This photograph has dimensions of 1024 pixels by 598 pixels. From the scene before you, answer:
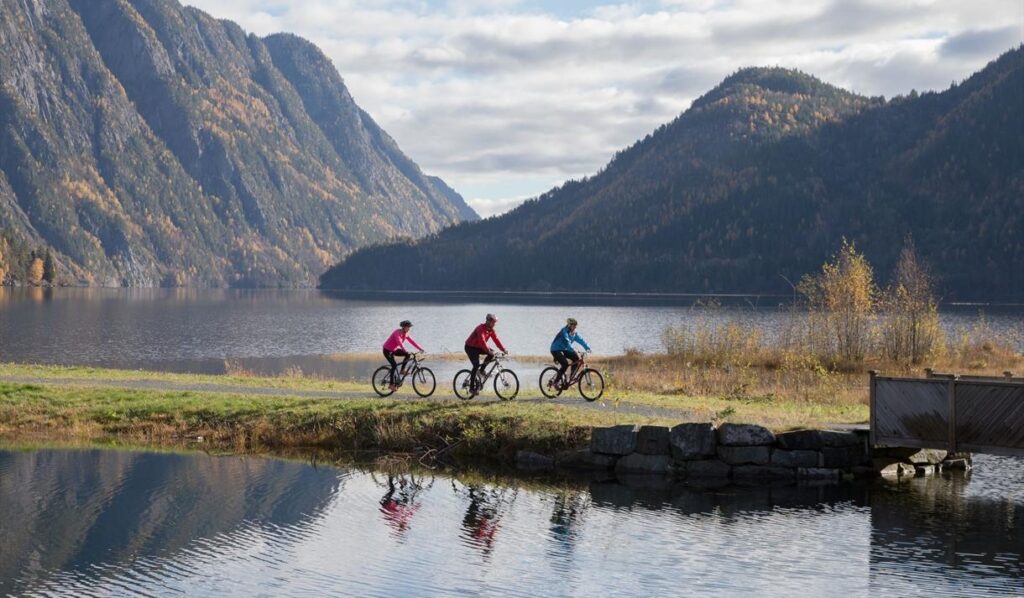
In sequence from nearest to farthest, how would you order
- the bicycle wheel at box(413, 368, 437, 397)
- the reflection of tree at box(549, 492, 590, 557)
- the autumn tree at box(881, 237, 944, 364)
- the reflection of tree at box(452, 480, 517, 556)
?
the reflection of tree at box(549, 492, 590, 557) < the reflection of tree at box(452, 480, 517, 556) < the bicycle wheel at box(413, 368, 437, 397) < the autumn tree at box(881, 237, 944, 364)

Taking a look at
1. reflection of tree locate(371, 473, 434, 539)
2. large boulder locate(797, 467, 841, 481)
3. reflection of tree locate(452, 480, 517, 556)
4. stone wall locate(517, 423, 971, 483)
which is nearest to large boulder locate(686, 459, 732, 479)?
stone wall locate(517, 423, 971, 483)

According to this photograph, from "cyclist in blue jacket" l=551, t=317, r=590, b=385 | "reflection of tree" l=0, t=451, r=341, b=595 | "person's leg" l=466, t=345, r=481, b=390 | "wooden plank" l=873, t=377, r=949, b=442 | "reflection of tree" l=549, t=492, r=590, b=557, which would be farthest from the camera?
"cyclist in blue jacket" l=551, t=317, r=590, b=385

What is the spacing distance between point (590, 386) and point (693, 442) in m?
7.22

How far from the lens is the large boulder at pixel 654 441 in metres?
26.0

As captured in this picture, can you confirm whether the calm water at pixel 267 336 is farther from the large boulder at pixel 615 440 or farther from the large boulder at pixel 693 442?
the large boulder at pixel 693 442

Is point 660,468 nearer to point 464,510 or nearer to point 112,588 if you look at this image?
point 464,510

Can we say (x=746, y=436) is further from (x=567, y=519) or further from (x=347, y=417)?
(x=347, y=417)

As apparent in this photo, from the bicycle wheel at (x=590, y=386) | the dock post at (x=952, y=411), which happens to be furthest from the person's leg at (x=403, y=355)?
the dock post at (x=952, y=411)

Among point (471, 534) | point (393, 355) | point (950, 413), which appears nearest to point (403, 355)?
point (393, 355)

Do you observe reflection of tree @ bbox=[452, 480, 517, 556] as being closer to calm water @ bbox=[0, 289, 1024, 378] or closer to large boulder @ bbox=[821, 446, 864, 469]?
large boulder @ bbox=[821, 446, 864, 469]

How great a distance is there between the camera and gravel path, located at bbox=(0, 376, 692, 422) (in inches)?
1180

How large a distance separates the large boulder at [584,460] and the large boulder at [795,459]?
3.87 metres

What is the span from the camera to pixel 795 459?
25.5m

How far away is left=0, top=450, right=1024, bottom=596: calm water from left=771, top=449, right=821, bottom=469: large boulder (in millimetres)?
1120
